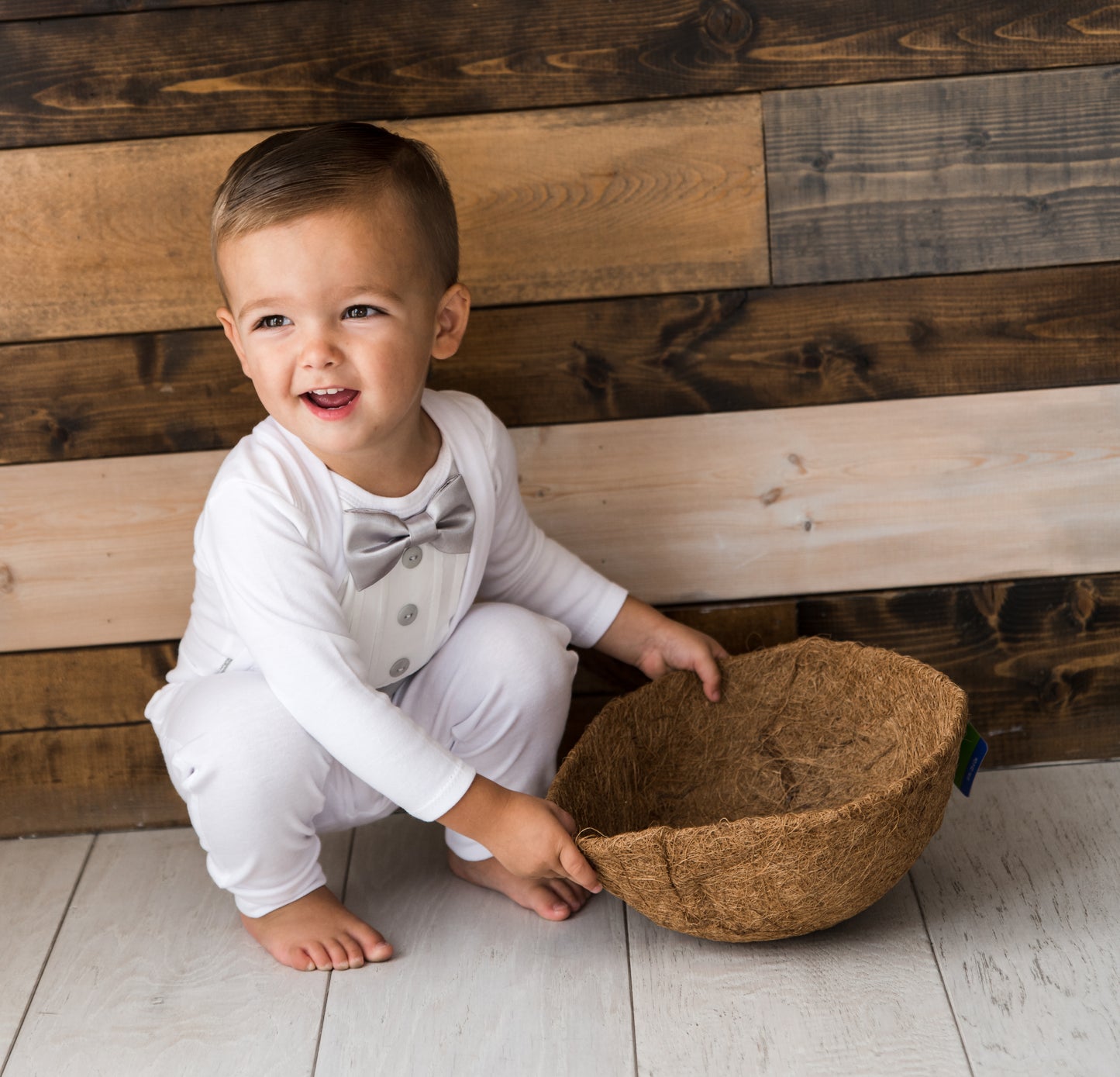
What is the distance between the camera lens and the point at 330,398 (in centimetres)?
108

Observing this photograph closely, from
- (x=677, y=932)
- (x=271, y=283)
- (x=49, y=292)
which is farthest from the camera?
(x=49, y=292)

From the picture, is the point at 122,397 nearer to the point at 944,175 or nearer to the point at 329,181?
the point at 329,181

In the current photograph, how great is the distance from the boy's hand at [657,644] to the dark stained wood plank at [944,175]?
14.6 inches

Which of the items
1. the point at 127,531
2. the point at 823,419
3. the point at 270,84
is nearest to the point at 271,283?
the point at 270,84

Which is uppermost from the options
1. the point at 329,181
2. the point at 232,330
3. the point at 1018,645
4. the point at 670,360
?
the point at 329,181

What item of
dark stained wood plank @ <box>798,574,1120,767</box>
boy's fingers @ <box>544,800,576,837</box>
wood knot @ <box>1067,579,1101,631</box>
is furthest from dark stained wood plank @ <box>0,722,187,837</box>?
wood knot @ <box>1067,579,1101,631</box>

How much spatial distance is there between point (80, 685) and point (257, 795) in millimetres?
356

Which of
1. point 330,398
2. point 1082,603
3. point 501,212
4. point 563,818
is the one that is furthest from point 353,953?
point 1082,603

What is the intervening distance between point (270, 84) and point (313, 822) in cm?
71

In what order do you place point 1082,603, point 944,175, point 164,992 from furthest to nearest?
point 1082,603 < point 944,175 < point 164,992

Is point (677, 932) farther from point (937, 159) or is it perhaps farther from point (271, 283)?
point (937, 159)

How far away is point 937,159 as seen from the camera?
4.09 feet

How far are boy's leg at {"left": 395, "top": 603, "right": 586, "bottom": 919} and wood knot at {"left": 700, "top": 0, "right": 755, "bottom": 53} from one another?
586mm

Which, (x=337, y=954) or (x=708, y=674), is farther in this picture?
(x=708, y=674)
